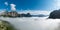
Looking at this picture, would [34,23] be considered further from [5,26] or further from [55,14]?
[5,26]

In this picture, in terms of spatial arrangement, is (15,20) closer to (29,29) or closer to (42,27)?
(29,29)

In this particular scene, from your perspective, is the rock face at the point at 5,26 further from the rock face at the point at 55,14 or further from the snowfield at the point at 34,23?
the rock face at the point at 55,14

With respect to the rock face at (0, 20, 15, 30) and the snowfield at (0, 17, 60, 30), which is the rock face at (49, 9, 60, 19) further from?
the rock face at (0, 20, 15, 30)

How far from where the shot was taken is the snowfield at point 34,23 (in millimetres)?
1859

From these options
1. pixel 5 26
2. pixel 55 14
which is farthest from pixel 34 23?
pixel 5 26

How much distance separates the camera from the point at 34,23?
1896 millimetres

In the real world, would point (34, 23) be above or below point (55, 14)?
below

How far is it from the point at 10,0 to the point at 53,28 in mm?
996

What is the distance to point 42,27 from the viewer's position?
186 cm

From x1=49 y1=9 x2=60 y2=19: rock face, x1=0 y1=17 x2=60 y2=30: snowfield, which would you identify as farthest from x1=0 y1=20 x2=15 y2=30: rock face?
x1=49 y1=9 x2=60 y2=19: rock face

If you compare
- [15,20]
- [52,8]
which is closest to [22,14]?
[15,20]

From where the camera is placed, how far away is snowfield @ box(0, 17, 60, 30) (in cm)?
186

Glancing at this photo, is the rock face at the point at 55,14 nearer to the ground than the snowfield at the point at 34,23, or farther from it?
farther from it

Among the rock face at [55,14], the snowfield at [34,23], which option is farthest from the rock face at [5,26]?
the rock face at [55,14]
